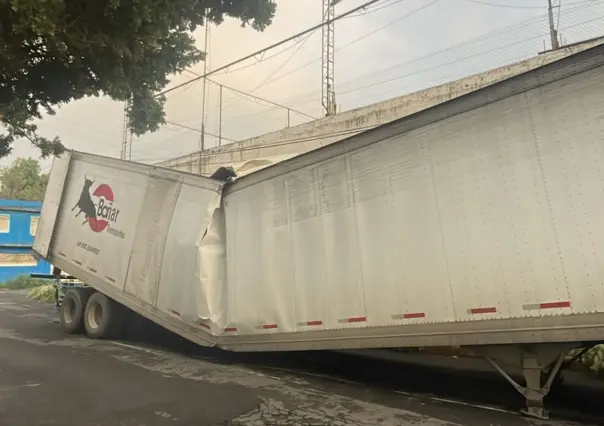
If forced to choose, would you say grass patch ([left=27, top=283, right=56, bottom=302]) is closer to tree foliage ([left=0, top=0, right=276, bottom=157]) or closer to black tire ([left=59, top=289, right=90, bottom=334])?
black tire ([left=59, top=289, right=90, bottom=334])

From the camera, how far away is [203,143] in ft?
66.0

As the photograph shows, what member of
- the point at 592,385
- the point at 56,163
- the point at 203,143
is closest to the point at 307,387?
the point at 592,385

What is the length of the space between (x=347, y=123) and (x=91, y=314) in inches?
308

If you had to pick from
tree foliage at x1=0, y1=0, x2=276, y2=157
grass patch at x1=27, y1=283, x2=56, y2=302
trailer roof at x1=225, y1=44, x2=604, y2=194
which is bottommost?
trailer roof at x1=225, y1=44, x2=604, y2=194

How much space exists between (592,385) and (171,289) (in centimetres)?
649

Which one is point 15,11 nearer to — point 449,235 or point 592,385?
point 449,235

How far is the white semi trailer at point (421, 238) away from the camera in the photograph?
15.8 feet

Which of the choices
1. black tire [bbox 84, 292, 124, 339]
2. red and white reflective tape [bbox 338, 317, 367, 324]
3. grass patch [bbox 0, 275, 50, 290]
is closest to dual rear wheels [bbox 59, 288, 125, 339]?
black tire [bbox 84, 292, 124, 339]

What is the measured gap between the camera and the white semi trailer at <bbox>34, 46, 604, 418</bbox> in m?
4.81

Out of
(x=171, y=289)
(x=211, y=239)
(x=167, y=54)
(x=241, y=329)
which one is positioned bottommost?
(x=241, y=329)

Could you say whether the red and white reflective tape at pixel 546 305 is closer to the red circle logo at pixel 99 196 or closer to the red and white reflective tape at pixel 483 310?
the red and white reflective tape at pixel 483 310

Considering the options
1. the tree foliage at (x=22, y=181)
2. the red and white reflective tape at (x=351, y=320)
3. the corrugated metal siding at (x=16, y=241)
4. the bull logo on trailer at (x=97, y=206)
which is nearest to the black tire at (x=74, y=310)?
the bull logo on trailer at (x=97, y=206)

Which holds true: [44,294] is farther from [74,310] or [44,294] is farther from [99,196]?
[99,196]

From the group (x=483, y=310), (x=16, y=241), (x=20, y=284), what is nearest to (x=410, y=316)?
(x=483, y=310)
